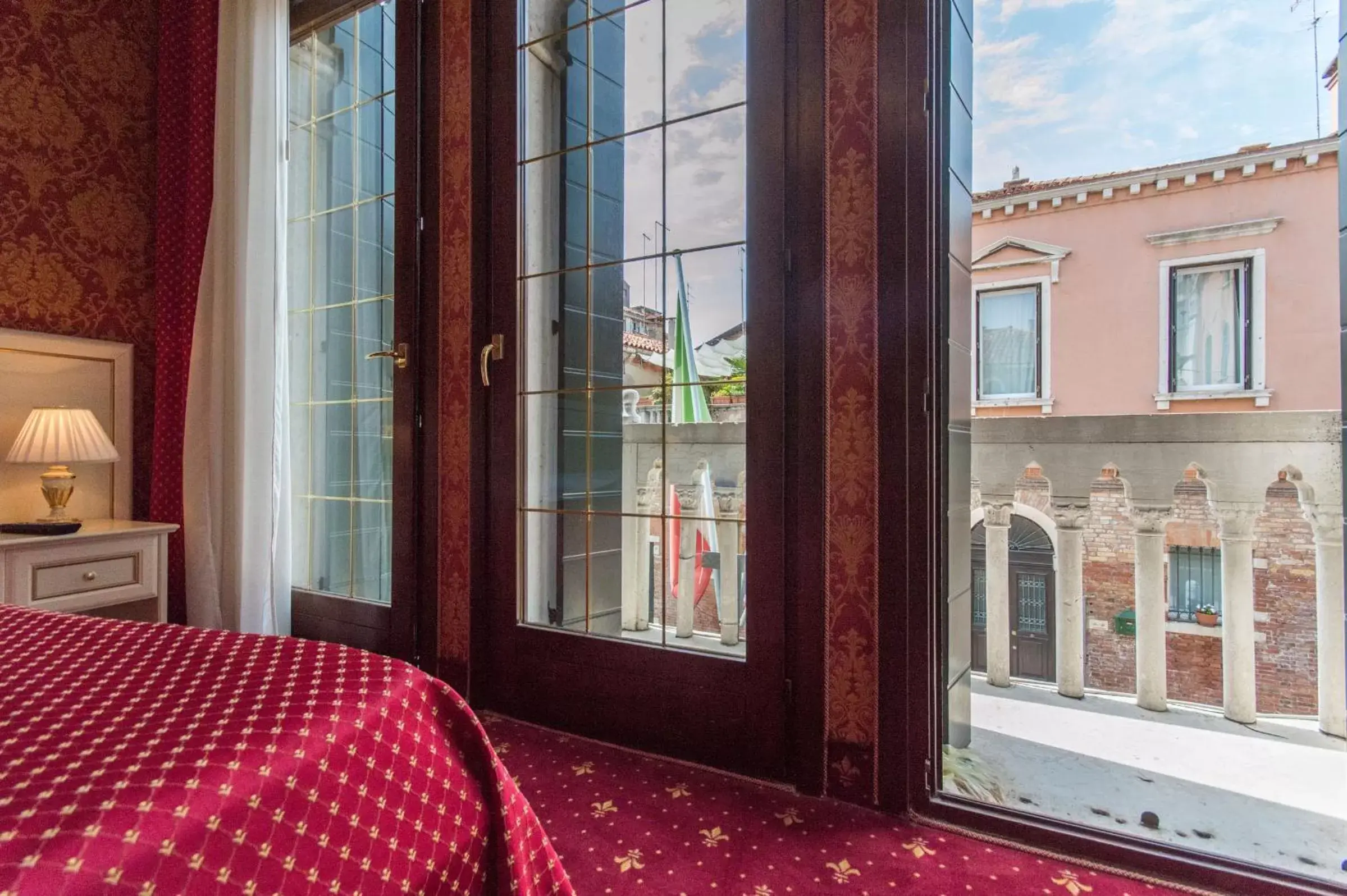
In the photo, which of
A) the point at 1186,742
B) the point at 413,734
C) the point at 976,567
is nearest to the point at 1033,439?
the point at 976,567

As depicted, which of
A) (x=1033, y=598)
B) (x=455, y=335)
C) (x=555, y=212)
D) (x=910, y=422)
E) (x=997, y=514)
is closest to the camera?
(x=910, y=422)

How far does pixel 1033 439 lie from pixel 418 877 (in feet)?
10.5

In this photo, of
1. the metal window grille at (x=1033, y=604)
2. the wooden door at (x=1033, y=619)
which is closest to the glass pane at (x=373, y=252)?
the wooden door at (x=1033, y=619)

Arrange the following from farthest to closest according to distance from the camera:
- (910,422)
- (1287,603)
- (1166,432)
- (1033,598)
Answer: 1. (1033,598)
2. (1287,603)
3. (1166,432)
4. (910,422)

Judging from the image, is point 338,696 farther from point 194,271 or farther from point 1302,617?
point 1302,617

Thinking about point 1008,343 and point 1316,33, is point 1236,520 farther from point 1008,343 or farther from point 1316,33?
point 1008,343

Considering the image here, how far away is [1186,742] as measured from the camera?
2.51m

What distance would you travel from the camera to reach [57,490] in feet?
7.52

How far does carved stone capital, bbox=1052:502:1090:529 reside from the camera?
2.81m

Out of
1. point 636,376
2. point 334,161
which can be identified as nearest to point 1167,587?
point 636,376

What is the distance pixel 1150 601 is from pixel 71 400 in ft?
13.9

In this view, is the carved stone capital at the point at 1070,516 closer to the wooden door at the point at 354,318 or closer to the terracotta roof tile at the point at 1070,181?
the terracotta roof tile at the point at 1070,181

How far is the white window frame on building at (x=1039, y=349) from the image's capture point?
454 centimetres

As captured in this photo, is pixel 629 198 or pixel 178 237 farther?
pixel 178 237
